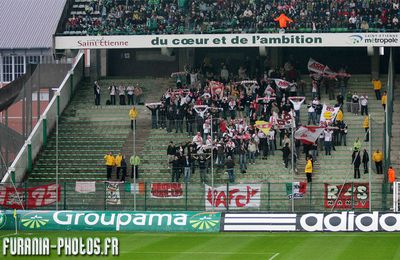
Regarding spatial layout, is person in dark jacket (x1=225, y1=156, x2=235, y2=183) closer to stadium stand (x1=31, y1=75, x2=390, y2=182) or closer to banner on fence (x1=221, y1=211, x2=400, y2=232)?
stadium stand (x1=31, y1=75, x2=390, y2=182)

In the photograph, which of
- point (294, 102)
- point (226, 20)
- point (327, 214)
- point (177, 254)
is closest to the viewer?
point (177, 254)

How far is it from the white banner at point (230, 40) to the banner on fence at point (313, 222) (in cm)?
1800

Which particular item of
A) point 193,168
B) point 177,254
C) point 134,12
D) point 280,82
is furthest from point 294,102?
point 177,254

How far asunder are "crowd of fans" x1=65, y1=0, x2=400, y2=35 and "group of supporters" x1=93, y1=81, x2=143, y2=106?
3.15m

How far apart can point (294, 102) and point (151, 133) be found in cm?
773

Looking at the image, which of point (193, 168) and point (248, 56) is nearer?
point (193, 168)

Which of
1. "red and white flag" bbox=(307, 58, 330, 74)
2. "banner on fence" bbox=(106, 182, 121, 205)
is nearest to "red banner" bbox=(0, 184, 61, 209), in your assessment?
"banner on fence" bbox=(106, 182, 121, 205)

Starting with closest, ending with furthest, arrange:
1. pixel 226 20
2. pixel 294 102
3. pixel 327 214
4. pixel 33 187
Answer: pixel 327 214 < pixel 33 187 < pixel 294 102 < pixel 226 20

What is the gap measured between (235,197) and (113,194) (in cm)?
570

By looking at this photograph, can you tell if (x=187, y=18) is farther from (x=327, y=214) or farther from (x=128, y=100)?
(x=327, y=214)

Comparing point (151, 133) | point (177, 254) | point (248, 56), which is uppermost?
point (248, 56)

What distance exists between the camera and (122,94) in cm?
6806

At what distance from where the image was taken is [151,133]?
211 feet

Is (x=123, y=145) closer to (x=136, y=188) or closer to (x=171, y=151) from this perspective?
(x=171, y=151)
